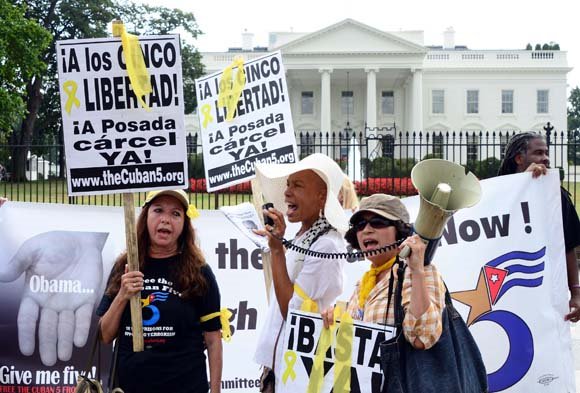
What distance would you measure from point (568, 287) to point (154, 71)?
126 inches

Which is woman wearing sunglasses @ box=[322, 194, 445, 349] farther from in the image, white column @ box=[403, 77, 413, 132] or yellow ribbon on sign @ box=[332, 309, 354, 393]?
white column @ box=[403, 77, 413, 132]

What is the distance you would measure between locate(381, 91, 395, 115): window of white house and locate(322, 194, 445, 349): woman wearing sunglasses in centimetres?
6422

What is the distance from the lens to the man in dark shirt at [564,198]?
14.2 feet

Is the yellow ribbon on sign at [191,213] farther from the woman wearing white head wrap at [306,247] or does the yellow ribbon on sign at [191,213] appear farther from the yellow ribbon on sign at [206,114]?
the yellow ribbon on sign at [206,114]

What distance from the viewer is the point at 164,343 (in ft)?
9.63

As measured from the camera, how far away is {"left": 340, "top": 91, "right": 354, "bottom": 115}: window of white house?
2581 inches

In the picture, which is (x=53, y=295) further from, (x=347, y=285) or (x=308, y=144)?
(x=308, y=144)

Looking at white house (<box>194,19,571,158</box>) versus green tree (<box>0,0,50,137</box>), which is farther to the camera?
white house (<box>194,19,571,158</box>)

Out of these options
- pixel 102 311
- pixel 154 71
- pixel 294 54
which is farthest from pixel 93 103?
pixel 294 54

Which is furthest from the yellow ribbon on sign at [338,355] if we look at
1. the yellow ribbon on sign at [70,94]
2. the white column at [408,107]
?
the white column at [408,107]

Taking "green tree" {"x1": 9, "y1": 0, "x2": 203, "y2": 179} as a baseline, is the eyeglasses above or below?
below

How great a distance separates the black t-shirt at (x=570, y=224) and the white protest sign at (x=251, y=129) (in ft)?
5.99

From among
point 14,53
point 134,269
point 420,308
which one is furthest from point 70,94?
point 14,53

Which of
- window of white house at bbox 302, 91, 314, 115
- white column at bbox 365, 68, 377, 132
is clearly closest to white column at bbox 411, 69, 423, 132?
white column at bbox 365, 68, 377, 132
